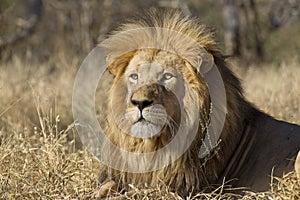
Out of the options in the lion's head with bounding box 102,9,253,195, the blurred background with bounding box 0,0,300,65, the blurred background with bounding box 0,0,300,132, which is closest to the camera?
the lion's head with bounding box 102,9,253,195

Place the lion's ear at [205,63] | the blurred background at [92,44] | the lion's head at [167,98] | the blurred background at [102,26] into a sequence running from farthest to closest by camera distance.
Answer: the blurred background at [102,26] → the blurred background at [92,44] → the lion's ear at [205,63] → the lion's head at [167,98]

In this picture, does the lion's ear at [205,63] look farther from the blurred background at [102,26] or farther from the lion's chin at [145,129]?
the blurred background at [102,26]

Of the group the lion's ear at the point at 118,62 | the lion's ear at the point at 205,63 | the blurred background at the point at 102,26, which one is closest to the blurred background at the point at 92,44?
the blurred background at the point at 102,26

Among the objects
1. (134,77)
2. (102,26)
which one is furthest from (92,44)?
(134,77)

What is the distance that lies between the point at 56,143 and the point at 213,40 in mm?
982

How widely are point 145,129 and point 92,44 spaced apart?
748 cm

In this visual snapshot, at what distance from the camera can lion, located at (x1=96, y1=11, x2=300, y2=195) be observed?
13.1ft

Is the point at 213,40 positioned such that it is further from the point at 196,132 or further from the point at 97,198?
the point at 97,198

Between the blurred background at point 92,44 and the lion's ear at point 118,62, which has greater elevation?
the lion's ear at point 118,62

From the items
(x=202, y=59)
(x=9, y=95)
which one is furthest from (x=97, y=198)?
(x=9, y=95)

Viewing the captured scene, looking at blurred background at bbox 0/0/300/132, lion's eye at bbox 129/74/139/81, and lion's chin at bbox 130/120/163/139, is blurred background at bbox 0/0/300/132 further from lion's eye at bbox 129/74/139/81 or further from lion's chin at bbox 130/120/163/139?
lion's chin at bbox 130/120/163/139

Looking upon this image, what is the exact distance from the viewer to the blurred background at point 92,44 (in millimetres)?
6867

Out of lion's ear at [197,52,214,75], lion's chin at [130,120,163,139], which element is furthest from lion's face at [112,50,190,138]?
lion's ear at [197,52,214,75]

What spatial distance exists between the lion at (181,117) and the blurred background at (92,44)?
1.44 meters
